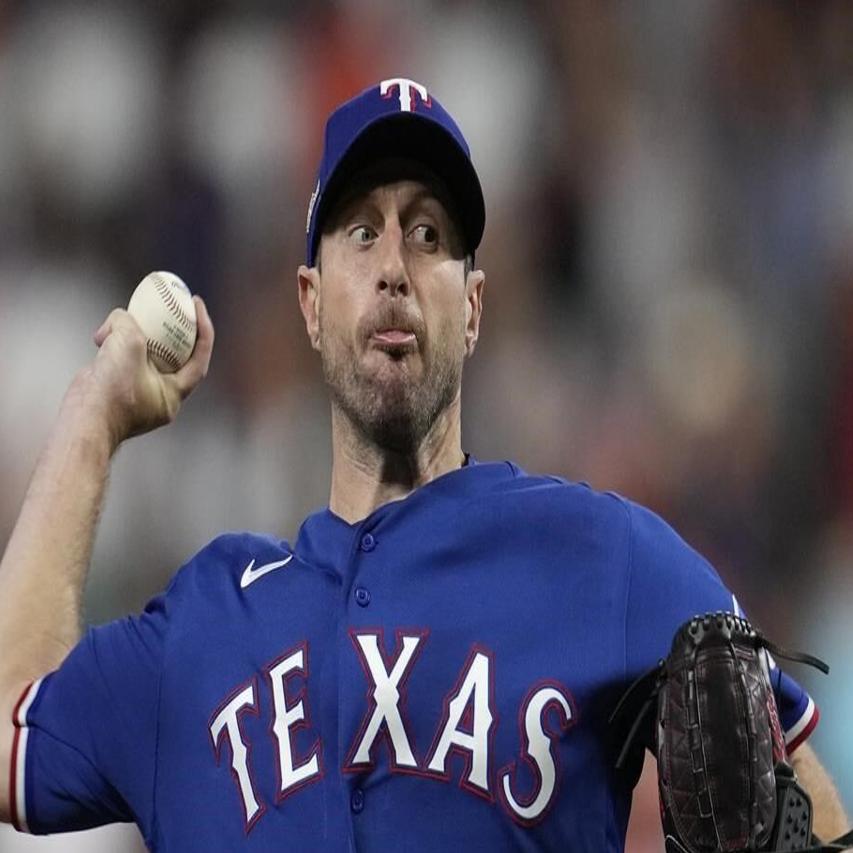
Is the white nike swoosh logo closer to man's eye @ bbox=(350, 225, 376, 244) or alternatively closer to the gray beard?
the gray beard

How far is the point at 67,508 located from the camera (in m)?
2.24

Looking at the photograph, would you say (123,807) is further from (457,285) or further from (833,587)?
(833,587)

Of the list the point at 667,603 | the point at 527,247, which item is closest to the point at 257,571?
the point at 667,603

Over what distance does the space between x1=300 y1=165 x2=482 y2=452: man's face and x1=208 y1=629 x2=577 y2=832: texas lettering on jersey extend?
0.34 metres

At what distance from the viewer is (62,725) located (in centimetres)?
212

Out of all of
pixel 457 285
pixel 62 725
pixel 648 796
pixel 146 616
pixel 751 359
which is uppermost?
pixel 751 359

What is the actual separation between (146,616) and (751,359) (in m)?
2.60

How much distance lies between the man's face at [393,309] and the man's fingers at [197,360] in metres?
0.24

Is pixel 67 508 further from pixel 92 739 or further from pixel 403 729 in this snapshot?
pixel 403 729

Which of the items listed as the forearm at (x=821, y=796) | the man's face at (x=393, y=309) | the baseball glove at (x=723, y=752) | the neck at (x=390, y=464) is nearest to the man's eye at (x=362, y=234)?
the man's face at (x=393, y=309)

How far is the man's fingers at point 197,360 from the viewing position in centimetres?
244

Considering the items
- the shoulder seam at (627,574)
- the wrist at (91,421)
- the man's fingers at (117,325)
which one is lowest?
the shoulder seam at (627,574)

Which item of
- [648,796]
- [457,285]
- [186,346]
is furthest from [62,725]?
[648,796]

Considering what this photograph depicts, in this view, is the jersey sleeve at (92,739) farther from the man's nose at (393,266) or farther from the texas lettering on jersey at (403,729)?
the man's nose at (393,266)
